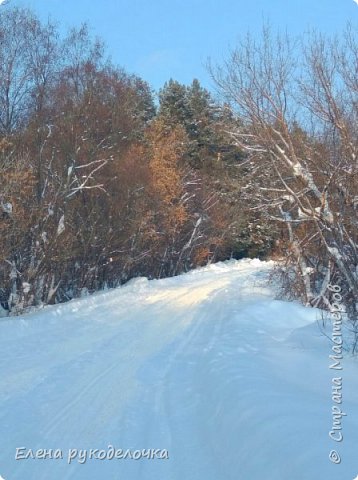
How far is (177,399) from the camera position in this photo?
21.2 ft

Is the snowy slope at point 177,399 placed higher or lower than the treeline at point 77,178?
lower

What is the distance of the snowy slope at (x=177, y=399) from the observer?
4.43m

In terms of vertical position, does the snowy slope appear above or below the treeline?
below

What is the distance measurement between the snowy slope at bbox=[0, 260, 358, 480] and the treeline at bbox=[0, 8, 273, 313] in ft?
16.3

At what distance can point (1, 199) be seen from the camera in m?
15.0

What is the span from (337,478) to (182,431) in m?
2.07

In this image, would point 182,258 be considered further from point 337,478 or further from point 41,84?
point 337,478

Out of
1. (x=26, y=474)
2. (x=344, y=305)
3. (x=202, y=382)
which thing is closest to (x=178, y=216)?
(x=344, y=305)

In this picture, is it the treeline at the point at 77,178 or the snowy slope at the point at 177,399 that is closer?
the snowy slope at the point at 177,399

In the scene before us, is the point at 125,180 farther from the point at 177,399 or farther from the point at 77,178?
the point at 177,399

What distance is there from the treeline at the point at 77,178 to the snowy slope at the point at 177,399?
497 centimetres

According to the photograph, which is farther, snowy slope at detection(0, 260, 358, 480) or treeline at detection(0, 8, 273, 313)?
treeline at detection(0, 8, 273, 313)

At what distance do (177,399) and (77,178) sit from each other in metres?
14.7

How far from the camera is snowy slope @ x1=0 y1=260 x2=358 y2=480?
4430mm
